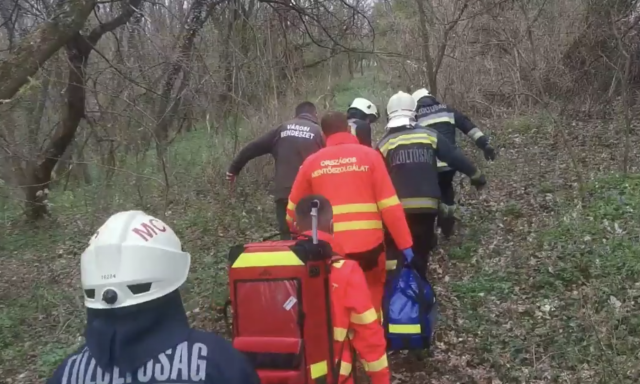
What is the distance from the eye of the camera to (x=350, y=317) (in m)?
3.52

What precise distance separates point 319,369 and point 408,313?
1.44 m

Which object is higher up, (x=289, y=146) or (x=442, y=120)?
(x=442, y=120)

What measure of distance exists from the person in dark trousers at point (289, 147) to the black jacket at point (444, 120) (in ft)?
4.92

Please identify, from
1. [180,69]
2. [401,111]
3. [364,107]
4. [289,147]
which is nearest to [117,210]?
[180,69]

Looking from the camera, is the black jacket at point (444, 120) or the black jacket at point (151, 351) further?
the black jacket at point (444, 120)

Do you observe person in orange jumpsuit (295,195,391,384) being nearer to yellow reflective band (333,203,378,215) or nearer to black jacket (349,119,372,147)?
yellow reflective band (333,203,378,215)

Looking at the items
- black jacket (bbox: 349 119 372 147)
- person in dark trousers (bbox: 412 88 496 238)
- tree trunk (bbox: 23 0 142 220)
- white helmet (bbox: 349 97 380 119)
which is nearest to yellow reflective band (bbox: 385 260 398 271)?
black jacket (bbox: 349 119 372 147)

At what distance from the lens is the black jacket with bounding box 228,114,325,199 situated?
653 cm

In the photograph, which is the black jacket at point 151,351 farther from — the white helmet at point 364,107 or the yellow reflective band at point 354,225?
the white helmet at point 364,107

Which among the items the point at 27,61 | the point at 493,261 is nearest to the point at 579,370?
the point at 493,261

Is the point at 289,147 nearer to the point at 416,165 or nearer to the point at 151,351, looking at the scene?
the point at 416,165

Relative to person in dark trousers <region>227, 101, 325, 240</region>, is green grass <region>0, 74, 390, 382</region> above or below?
below

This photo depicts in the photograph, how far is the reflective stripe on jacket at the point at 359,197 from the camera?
4.37m

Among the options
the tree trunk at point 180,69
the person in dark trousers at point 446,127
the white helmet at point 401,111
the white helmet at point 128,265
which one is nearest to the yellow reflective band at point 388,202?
the white helmet at point 401,111
